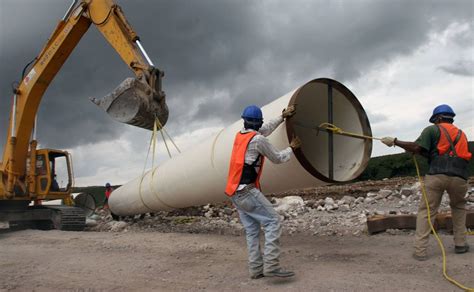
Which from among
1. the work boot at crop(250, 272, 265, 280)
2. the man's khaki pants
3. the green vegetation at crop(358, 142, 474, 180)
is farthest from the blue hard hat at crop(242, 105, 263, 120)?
the green vegetation at crop(358, 142, 474, 180)

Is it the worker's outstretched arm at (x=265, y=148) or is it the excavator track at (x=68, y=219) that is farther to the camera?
the excavator track at (x=68, y=219)

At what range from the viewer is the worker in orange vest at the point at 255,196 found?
409cm

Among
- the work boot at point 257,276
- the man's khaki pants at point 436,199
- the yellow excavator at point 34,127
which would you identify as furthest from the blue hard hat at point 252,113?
the yellow excavator at point 34,127

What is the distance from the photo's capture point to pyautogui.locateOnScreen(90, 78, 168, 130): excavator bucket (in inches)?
295

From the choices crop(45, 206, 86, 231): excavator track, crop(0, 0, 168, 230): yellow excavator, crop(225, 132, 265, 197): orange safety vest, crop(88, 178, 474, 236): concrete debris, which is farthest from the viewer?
crop(45, 206, 86, 231): excavator track

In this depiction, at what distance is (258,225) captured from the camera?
433 cm

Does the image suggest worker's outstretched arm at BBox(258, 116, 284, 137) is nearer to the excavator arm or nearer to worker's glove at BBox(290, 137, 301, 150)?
worker's glove at BBox(290, 137, 301, 150)

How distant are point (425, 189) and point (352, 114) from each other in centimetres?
134

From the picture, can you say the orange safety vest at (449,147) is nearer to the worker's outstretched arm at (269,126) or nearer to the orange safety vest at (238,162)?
the worker's outstretched arm at (269,126)

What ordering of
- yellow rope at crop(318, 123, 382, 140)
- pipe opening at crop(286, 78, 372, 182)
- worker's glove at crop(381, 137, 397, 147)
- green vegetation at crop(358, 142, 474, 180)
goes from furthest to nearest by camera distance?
green vegetation at crop(358, 142, 474, 180)
pipe opening at crop(286, 78, 372, 182)
yellow rope at crop(318, 123, 382, 140)
worker's glove at crop(381, 137, 397, 147)

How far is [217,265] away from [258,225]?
1039 mm

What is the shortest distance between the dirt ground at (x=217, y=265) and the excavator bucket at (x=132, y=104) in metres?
2.01

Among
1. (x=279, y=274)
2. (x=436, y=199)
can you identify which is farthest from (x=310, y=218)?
(x=279, y=274)

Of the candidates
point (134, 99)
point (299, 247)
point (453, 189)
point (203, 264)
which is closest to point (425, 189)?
point (453, 189)
